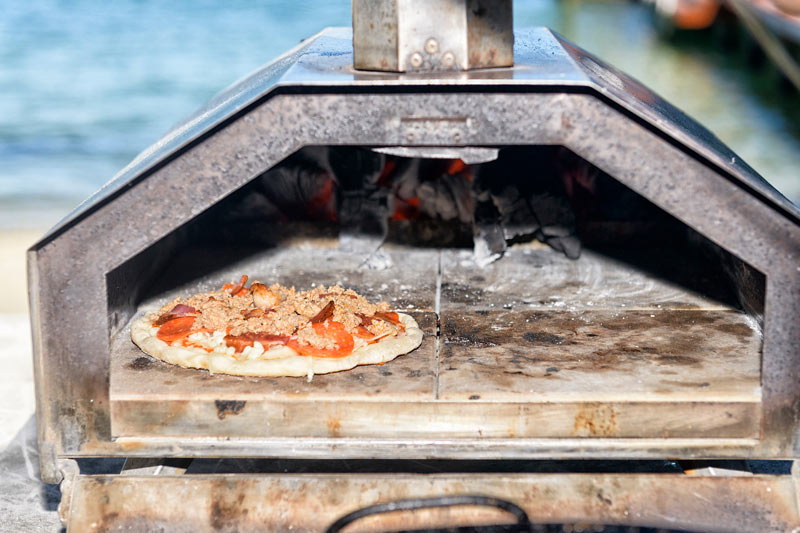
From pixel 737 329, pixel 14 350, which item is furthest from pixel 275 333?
pixel 14 350

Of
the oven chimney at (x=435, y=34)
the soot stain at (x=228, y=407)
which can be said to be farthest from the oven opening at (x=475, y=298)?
the oven chimney at (x=435, y=34)

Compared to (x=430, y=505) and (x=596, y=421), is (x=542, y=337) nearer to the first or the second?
(x=596, y=421)

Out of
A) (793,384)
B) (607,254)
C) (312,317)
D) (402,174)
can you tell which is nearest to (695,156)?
(793,384)

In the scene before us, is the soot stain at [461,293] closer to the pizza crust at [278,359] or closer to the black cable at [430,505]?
the pizza crust at [278,359]

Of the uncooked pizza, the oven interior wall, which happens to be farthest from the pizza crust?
the oven interior wall

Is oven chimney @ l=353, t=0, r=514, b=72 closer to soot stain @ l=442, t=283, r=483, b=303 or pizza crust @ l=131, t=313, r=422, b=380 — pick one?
pizza crust @ l=131, t=313, r=422, b=380

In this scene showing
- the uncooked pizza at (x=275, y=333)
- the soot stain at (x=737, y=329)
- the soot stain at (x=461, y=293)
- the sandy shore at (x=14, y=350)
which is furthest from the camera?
the sandy shore at (x=14, y=350)

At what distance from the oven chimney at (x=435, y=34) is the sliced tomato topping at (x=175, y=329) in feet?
3.49

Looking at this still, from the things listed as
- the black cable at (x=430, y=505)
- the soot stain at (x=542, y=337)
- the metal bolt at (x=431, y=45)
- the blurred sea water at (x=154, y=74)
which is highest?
the blurred sea water at (x=154, y=74)

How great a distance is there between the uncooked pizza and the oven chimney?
2.79 feet

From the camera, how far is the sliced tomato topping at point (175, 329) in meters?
2.88

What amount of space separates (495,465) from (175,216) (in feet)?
4.60

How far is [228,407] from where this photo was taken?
255 centimetres

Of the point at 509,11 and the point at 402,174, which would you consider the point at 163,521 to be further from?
the point at 402,174
